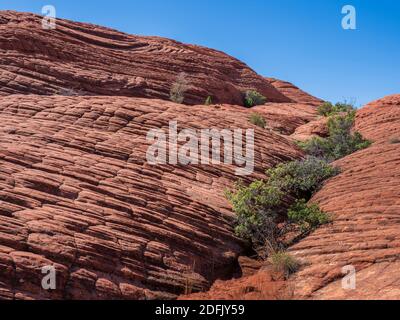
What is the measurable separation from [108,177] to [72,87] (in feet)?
42.4

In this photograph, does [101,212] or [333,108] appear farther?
[333,108]

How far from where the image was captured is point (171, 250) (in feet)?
33.7

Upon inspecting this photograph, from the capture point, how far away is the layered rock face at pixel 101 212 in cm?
889

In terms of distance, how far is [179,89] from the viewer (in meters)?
27.5

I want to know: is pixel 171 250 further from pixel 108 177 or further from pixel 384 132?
pixel 384 132

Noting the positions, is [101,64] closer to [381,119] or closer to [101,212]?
[381,119]

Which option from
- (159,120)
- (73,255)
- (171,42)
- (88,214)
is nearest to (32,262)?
(73,255)

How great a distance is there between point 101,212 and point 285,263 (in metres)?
4.06

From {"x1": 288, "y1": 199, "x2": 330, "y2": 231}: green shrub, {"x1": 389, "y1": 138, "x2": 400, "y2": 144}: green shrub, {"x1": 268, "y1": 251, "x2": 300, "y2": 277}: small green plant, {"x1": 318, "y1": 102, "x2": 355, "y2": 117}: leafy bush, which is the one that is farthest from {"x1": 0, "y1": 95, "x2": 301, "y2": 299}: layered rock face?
{"x1": 318, "y1": 102, "x2": 355, "y2": 117}: leafy bush

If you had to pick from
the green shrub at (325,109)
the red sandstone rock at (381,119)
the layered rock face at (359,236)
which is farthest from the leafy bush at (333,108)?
the layered rock face at (359,236)

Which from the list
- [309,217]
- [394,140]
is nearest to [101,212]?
[309,217]

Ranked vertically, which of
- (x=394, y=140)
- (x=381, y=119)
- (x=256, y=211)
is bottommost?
(x=256, y=211)

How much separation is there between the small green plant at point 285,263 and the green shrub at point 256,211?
0.86 meters

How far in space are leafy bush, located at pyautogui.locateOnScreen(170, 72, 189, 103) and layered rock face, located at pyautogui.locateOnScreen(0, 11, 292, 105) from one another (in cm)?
33
